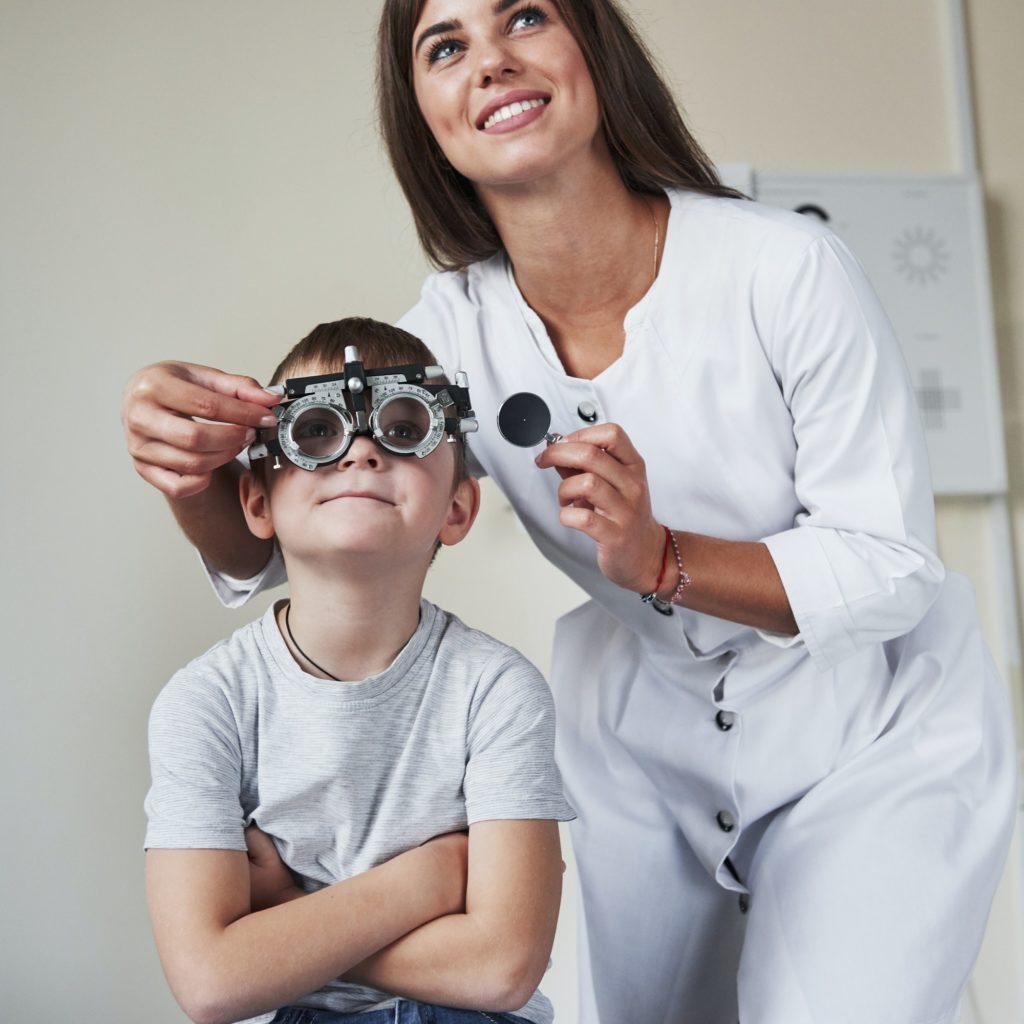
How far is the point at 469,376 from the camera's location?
144 centimetres

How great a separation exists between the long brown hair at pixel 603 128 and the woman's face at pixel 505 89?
0.09 feet

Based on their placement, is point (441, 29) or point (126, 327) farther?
point (126, 327)

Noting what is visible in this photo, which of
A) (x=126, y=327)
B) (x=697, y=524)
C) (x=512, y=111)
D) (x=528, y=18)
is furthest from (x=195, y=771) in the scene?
(x=126, y=327)

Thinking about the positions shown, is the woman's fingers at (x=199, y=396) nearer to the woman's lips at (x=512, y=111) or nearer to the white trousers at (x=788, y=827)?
the woman's lips at (x=512, y=111)

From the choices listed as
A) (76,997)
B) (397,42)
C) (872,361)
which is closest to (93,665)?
(76,997)

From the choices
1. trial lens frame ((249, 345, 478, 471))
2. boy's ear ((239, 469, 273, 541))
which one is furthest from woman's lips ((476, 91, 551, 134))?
boy's ear ((239, 469, 273, 541))

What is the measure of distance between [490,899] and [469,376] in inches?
24.3

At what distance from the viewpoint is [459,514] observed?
1287mm

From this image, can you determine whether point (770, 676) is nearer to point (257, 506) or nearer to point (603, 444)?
A: point (603, 444)

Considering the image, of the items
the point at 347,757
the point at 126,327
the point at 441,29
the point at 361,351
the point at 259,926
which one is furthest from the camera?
the point at 126,327

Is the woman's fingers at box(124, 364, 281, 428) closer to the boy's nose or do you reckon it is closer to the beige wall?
the boy's nose

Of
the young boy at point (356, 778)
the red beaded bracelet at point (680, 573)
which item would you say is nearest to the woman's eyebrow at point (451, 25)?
the young boy at point (356, 778)

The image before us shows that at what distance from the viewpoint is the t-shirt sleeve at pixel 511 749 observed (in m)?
1.10

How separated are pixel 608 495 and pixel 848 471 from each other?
0.31 m
